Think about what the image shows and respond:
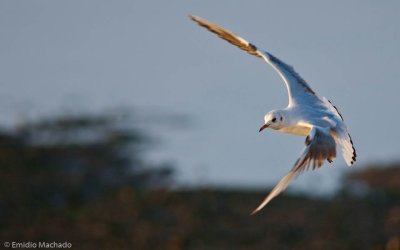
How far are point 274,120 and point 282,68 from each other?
91 cm

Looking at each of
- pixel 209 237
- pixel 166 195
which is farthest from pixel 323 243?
pixel 166 195

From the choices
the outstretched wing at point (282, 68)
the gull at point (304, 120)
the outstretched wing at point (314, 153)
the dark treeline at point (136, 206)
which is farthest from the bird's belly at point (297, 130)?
the dark treeline at point (136, 206)

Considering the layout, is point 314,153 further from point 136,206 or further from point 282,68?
point 136,206

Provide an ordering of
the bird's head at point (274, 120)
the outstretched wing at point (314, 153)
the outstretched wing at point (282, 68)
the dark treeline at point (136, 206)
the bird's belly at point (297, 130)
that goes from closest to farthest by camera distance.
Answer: the outstretched wing at point (314, 153)
the bird's belly at point (297, 130)
the bird's head at point (274, 120)
the outstretched wing at point (282, 68)
the dark treeline at point (136, 206)

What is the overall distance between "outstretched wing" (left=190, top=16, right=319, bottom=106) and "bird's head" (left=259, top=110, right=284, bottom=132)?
0.98ft

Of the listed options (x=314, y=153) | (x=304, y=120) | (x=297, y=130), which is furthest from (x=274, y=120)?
(x=314, y=153)

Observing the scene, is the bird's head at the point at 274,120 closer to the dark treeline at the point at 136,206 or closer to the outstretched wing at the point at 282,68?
the outstretched wing at the point at 282,68

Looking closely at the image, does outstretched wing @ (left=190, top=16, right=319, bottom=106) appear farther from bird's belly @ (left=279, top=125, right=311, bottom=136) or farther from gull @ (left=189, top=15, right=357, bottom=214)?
bird's belly @ (left=279, top=125, right=311, bottom=136)

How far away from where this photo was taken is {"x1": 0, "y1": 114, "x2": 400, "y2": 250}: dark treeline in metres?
18.7

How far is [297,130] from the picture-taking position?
1191 cm

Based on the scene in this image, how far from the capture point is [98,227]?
18.9 m

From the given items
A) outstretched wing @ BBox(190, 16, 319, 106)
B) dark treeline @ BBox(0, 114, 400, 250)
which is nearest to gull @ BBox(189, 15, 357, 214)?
outstretched wing @ BBox(190, 16, 319, 106)

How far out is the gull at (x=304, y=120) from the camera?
35.8 feet

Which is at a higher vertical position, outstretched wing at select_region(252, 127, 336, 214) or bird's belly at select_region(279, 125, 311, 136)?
bird's belly at select_region(279, 125, 311, 136)
